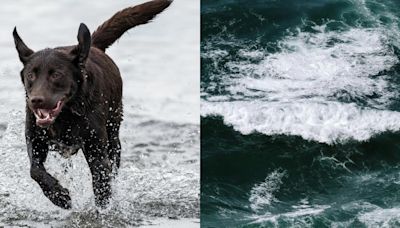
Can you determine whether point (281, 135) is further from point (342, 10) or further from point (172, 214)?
point (172, 214)

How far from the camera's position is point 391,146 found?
10.5 m

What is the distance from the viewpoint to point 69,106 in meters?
6.16

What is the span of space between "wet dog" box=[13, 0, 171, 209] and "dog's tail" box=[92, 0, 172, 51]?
324 millimetres

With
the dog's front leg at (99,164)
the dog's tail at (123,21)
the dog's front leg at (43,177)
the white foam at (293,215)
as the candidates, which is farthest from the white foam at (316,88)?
the dog's front leg at (43,177)

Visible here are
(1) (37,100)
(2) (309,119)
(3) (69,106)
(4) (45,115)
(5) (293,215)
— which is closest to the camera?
(1) (37,100)

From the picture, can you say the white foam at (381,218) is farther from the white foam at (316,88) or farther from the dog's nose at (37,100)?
the dog's nose at (37,100)

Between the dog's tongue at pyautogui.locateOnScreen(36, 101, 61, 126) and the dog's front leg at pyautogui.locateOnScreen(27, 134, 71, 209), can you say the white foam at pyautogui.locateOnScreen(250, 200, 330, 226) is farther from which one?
the dog's tongue at pyautogui.locateOnScreen(36, 101, 61, 126)

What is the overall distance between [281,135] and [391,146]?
1275mm

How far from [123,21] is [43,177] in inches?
73.3

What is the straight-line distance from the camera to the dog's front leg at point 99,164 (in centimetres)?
650

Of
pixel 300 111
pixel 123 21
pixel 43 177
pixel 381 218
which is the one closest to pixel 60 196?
pixel 43 177

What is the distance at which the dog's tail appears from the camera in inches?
291

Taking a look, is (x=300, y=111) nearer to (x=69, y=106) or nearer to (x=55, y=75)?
(x=69, y=106)

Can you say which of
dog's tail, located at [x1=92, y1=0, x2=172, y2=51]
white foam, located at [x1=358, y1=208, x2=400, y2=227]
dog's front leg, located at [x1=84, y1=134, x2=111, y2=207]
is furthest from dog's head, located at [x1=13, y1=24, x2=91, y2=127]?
white foam, located at [x1=358, y1=208, x2=400, y2=227]
